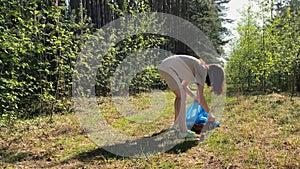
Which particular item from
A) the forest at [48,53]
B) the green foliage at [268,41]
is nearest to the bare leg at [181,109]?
the forest at [48,53]

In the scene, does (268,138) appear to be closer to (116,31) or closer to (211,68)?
(211,68)

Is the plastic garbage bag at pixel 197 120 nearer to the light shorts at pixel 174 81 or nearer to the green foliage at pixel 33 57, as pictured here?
the light shorts at pixel 174 81

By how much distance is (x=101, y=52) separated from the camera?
20.1 ft

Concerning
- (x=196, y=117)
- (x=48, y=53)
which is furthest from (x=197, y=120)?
(x=48, y=53)

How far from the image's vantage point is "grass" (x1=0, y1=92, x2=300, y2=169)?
2855 millimetres

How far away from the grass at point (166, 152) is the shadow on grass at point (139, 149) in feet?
0.04

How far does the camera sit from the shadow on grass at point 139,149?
305 centimetres

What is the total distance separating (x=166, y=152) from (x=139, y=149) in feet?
1.10

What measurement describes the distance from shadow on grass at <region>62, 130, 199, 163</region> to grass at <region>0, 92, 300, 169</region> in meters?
0.01

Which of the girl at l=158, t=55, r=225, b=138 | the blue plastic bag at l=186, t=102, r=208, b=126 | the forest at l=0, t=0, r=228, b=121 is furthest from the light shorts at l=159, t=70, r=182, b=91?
the forest at l=0, t=0, r=228, b=121

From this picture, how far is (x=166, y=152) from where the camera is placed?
318 cm

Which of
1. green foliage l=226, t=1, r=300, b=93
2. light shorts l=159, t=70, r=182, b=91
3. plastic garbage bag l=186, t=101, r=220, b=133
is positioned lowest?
plastic garbage bag l=186, t=101, r=220, b=133

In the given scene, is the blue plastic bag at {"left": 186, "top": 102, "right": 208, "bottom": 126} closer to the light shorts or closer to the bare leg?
the bare leg

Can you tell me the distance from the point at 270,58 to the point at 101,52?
4.09 metres
